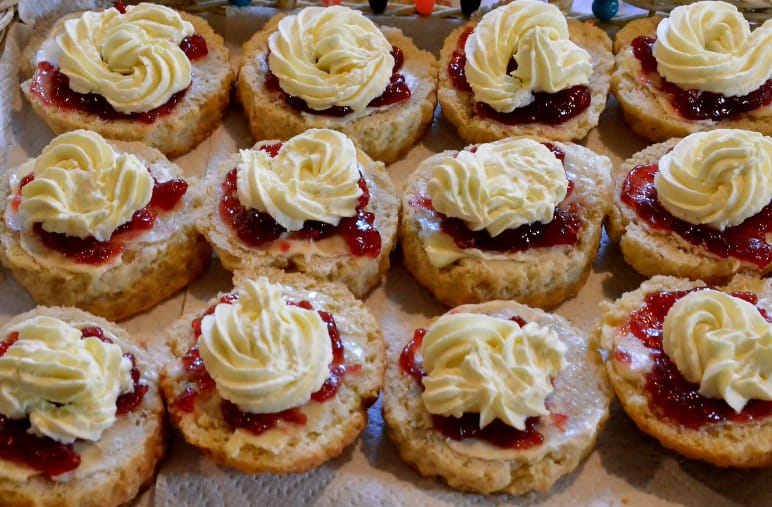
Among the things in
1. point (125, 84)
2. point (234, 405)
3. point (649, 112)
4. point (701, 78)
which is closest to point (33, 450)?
point (234, 405)

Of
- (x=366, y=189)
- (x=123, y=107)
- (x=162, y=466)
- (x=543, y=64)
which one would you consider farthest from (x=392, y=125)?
(x=162, y=466)

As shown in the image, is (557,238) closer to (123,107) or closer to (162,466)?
(162,466)

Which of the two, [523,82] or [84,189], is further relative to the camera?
[523,82]

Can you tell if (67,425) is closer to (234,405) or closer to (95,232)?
(234,405)

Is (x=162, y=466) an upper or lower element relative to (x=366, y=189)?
lower

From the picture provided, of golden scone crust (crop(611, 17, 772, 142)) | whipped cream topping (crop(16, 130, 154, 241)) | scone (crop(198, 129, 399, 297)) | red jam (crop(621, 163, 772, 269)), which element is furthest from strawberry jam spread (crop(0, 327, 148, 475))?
golden scone crust (crop(611, 17, 772, 142))

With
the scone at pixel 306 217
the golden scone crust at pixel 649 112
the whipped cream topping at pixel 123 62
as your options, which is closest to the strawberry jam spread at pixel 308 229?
the scone at pixel 306 217
